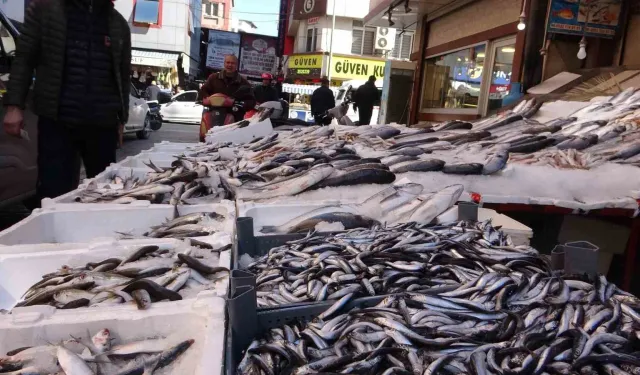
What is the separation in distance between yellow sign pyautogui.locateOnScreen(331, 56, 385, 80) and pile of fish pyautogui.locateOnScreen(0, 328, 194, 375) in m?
28.8

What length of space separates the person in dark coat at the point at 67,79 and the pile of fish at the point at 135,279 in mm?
1897

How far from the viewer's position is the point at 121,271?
6.63ft

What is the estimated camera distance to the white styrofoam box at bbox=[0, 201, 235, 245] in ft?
9.31

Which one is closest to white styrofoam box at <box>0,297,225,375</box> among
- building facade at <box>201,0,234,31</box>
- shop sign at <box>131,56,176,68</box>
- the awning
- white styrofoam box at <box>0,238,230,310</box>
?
white styrofoam box at <box>0,238,230,310</box>

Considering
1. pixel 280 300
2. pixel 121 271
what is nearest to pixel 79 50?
pixel 121 271

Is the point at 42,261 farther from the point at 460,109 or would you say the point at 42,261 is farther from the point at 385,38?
the point at 385,38

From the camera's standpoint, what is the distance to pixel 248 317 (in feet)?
5.33

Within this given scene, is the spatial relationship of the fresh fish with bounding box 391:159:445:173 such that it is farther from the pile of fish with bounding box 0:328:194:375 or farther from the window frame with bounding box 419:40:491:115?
the window frame with bounding box 419:40:491:115

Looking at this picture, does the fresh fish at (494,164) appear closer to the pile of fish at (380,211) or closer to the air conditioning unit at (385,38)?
the pile of fish at (380,211)

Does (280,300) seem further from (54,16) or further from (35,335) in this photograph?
(54,16)

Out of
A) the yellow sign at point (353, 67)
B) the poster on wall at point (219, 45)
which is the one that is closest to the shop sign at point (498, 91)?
the yellow sign at point (353, 67)

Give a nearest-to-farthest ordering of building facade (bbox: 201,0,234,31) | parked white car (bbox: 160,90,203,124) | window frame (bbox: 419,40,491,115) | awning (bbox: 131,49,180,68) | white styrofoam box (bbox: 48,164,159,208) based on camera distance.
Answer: white styrofoam box (bbox: 48,164,159,208) < window frame (bbox: 419,40,491,115) < parked white car (bbox: 160,90,203,124) < awning (bbox: 131,49,180,68) < building facade (bbox: 201,0,234,31)

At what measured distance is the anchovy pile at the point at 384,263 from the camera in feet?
6.29

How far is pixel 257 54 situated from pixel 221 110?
34530 mm
